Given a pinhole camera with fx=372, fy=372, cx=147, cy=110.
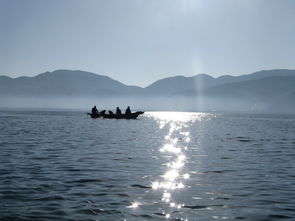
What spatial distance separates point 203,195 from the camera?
48.3ft

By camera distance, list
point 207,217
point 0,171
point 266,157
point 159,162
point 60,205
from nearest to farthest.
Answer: point 207,217 → point 60,205 → point 0,171 → point 159,162 → point 266,157

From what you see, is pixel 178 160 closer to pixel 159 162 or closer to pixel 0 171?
pixel 159 162

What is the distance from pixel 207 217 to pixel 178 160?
13.5 meters

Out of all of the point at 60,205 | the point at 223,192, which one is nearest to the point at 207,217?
the point at 223,192

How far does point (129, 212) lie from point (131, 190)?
10.5ft

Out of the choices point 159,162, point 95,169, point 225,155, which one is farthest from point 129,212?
point 225,155

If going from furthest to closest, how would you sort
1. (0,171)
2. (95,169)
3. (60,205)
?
(95,169) < (0,171) < (60,205)

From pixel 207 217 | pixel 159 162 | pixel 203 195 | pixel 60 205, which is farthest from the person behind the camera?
pixel 159 162

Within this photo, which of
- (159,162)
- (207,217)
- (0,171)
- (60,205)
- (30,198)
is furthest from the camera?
(159,162)

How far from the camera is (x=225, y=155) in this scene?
92.8 feet

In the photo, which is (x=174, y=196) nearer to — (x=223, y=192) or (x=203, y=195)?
(x=203, y=195)

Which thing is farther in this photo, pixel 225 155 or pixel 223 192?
pixel 225 155

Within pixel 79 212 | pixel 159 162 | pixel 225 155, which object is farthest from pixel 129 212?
pixel 225 155

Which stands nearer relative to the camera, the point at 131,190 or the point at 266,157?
the point at 131,190
